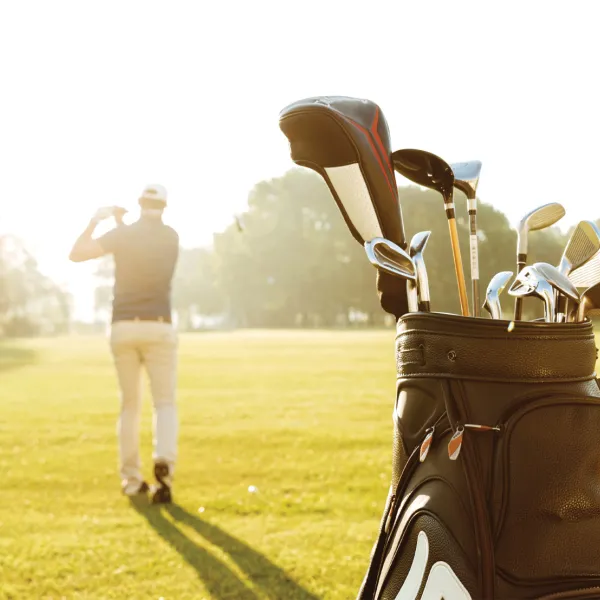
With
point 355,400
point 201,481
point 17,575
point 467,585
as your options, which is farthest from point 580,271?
point 355,400

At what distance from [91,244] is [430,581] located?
4.43m

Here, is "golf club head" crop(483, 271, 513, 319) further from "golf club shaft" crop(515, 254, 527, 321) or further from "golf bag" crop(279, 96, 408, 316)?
"golf bag" crop(279, 96, 408, 316)

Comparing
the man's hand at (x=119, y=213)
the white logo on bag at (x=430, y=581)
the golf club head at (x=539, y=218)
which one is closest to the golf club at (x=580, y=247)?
the golf club head at (x=539, y=218)

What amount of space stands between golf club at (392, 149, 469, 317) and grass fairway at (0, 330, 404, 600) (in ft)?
7.92

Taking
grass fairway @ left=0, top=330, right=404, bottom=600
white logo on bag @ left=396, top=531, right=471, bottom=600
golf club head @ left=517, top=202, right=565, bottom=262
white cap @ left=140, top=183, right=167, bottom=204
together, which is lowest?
grass fairway @ left=0, top=330, right=404, bottom=600

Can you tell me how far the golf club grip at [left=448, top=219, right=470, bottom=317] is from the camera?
1848mm

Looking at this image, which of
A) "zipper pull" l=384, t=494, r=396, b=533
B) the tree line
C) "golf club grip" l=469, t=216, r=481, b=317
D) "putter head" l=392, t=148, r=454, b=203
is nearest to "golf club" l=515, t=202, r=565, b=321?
"golf club grip" l=469, t=216, r=481, b=317

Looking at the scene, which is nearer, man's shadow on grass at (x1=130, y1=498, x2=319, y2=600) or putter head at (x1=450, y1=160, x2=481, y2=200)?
putter head at (x1=450, y1=160, x2=481, y2=200)

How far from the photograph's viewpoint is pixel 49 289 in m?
84.2

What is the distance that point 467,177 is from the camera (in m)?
2.05

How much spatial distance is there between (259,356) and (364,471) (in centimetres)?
1842

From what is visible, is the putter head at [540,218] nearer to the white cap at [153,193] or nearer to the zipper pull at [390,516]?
the zipper pull at [390,516]

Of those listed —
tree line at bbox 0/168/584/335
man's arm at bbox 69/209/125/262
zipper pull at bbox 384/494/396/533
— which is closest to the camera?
zipper pull at bbox 384/494/396/533

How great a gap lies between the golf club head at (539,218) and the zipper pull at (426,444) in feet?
2.00
